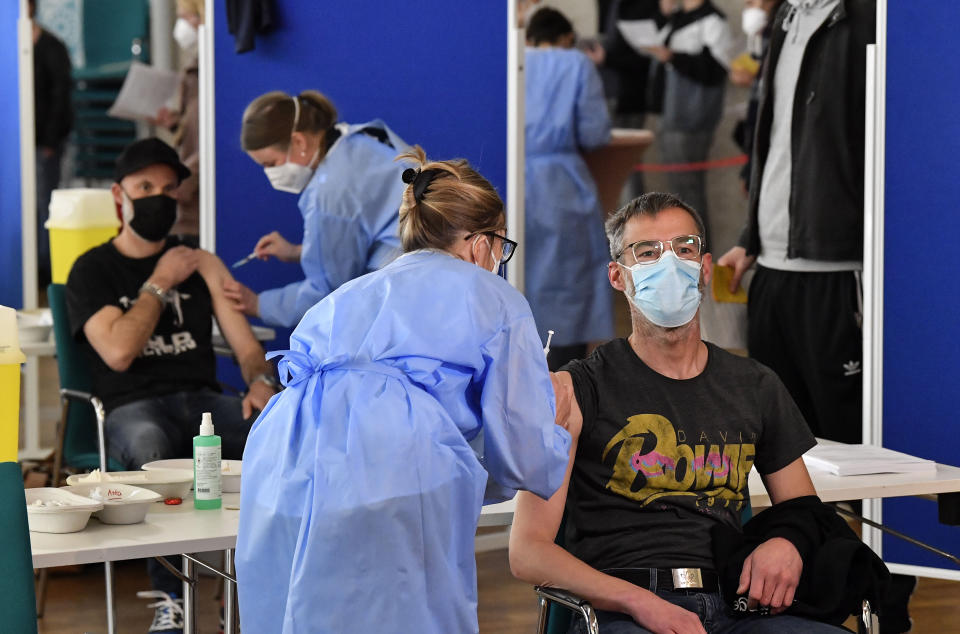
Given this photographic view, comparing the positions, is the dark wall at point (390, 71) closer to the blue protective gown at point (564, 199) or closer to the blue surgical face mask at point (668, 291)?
the blue protective gown at point (564, 199)

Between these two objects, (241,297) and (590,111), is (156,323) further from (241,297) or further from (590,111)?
(590,111)

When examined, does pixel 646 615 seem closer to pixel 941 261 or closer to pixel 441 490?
pixel 441 490

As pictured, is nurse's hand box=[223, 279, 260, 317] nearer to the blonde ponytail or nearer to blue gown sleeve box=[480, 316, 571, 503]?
the blonde ponytail

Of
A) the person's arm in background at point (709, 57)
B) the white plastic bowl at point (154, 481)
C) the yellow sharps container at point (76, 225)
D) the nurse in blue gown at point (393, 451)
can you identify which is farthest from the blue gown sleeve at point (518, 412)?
the person's arm in background at point (709, 57)

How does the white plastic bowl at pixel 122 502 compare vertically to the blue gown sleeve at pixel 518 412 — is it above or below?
below

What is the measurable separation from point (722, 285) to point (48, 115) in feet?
18.8

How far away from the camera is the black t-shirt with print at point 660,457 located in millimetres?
2139

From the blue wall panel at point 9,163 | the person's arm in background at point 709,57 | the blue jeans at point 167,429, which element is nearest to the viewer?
the blue jeans at point 167,429

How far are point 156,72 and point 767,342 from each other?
11.1ft

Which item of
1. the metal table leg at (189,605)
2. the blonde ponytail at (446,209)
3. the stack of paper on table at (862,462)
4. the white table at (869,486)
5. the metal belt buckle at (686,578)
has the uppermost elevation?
the blonde ponytail at (446,209)

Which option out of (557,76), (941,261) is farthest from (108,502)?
(557,76)

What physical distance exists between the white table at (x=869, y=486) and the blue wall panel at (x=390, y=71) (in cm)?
180

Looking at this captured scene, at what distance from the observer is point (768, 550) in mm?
2082

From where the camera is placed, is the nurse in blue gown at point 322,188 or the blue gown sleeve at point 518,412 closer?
the blue gown sleeve at point 518,412
